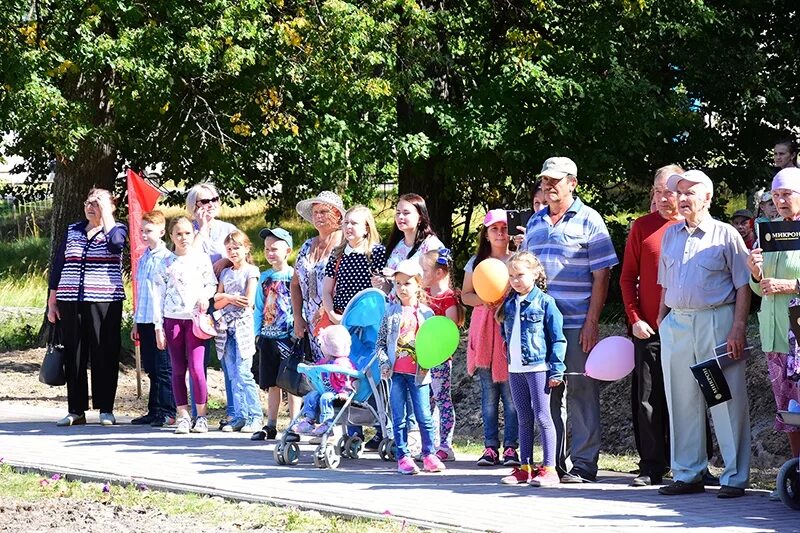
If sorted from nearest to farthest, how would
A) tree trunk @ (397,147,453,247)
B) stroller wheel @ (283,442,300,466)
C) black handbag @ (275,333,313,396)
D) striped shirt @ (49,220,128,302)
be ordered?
1. stroller wheel @ (283,442,300,466)
2. black handbag @ (275,333,313,396)
3. striped shirt @ (49,220,128,302)
4. tree trunk @ (397,147,453,247)

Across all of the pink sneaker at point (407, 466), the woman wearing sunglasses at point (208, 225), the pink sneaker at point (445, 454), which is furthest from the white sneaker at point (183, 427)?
the pink sneaker at point (407, 466)

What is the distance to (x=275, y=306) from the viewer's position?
12469mm

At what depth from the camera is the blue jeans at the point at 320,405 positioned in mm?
10828

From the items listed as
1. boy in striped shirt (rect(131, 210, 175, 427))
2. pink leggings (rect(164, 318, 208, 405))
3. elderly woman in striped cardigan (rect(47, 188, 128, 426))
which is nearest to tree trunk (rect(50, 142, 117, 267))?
elderly woman in striped cardigan (rect(47, 188, 128, 426))

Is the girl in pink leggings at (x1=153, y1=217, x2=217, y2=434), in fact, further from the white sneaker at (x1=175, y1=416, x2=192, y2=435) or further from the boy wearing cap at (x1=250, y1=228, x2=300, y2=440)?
the boy wearing cap at (x1=250, y1=228, x2=300, y2=440)

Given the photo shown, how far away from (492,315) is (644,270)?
60.4 inches

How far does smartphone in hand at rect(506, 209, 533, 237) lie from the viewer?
35.6 ft

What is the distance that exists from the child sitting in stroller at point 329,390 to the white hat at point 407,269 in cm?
71

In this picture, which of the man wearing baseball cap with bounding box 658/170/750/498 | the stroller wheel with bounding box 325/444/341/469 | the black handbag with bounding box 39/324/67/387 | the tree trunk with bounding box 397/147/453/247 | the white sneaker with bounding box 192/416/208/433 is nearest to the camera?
the man wearing baseball cap with bounding box 658/170/750/498

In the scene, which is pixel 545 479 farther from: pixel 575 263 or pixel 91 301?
pixel 91 301

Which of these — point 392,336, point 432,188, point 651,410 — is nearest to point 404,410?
point 392,336

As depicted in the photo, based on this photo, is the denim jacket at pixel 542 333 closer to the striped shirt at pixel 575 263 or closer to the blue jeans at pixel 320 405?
the striped shirt at pixel 575 263

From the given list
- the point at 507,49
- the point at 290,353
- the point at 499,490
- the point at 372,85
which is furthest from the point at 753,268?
the point at 507,49

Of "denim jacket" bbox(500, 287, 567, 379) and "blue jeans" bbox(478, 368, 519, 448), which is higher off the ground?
"denim jacket" bbox(500, 287, 567, 379)
